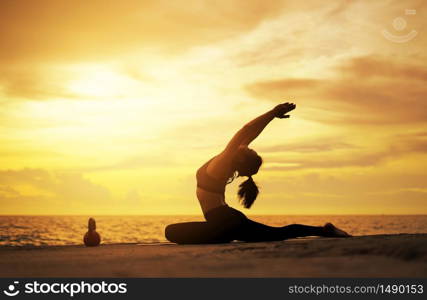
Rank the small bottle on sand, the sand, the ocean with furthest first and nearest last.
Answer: the ocean
the small bottle on sand
the sand

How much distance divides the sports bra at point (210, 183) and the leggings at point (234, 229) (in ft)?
0.88

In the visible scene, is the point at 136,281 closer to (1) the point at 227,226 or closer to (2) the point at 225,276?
(2) the point at 225,276

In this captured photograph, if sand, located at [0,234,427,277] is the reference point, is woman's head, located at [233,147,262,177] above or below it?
above

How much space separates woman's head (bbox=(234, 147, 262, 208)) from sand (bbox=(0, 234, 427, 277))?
3.80 feet

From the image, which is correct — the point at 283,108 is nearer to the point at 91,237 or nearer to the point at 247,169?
the point at 247,169

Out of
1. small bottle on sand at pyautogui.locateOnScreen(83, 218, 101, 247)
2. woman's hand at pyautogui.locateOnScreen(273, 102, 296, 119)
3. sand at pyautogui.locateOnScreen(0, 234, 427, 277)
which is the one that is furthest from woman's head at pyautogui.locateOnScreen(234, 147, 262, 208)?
small bottle on sand at pyautogui.locateOnScreen(83, 218, 101, 247)

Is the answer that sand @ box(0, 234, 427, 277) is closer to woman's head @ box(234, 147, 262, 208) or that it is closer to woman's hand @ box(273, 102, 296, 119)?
woman's head @ box(234, 147, 262, 208)

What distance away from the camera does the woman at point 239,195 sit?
303 inches

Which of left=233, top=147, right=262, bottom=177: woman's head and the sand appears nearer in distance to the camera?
the sand

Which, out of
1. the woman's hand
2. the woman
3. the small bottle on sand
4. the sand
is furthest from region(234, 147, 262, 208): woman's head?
the small bottle on sand

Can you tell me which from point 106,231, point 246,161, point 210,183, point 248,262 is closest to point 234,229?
point 210,183

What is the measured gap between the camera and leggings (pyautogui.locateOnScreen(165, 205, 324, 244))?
7770 millimetres

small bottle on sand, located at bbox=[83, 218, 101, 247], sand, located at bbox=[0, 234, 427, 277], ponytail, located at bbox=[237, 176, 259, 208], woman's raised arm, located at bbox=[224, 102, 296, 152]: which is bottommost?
sand, located at bbox=[0, 234, 427, 277]

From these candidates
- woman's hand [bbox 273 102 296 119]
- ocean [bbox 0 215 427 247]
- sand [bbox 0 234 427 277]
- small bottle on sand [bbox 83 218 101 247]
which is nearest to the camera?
sand [bbox 0 234 427 277]
